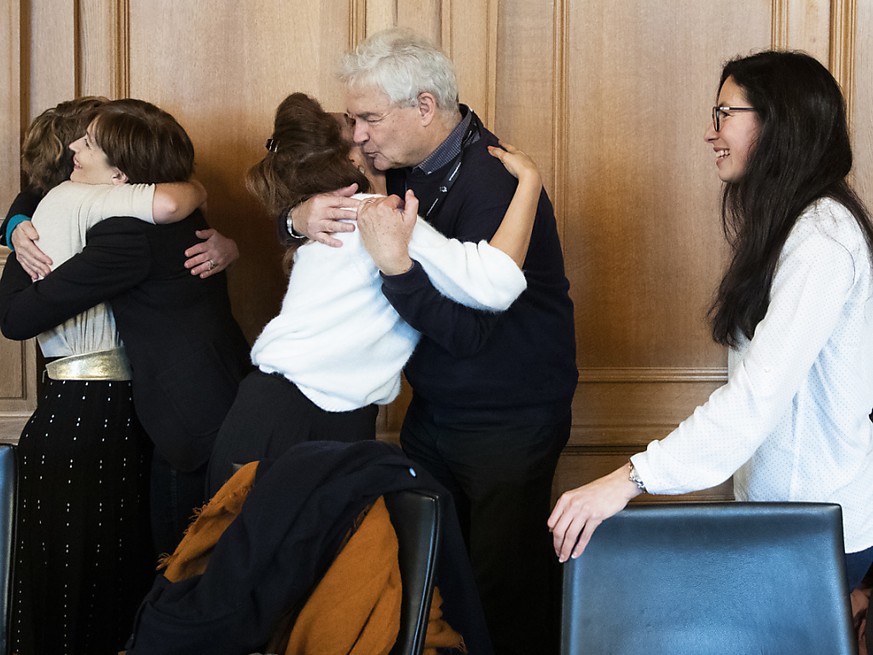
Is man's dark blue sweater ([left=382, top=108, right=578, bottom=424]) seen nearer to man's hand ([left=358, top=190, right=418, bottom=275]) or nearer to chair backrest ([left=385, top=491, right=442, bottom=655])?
man's hand ([left=358, top=190, right=418, bottom=275])

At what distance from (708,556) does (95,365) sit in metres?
1.64

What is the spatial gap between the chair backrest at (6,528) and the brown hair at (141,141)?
102 centimetres

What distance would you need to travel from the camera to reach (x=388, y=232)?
1866 millimetres

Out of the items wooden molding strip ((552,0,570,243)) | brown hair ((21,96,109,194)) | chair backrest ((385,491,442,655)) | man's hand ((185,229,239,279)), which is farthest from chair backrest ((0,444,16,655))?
wooden molding strip ((552,0,570,243))

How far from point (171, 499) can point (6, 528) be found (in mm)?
933

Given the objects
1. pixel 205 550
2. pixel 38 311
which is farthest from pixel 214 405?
pixel 205 550

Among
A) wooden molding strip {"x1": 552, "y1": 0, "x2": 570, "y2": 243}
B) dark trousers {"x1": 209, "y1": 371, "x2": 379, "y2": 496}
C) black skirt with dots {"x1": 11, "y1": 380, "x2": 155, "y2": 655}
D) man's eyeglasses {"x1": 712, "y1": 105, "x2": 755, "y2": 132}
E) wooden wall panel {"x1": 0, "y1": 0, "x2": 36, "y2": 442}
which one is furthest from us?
wooden molding strip {"x1": 552, "y1": 0, "x2": 570, "y2": 243}

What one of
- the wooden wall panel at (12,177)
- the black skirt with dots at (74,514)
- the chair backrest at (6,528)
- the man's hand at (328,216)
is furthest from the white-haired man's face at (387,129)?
the wooden wall panel at (12,177)

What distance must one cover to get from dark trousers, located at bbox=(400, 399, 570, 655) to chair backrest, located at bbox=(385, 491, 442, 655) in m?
0.79

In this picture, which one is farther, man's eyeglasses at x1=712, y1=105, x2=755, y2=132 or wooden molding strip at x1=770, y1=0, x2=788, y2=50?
wooden molding strip at x1=770, y1=0, x2=788, y2=50

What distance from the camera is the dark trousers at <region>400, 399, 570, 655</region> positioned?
2.16 meters

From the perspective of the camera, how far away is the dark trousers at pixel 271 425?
1.96 m

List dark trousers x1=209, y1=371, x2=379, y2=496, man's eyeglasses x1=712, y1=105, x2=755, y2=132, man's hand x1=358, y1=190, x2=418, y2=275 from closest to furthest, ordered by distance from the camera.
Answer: man's eyeglasses x1=712, y1=105, x2=755, y2=132 → man's hand x1=358, y1=190, x2=418, y2=275 → dark trousers x1=209, y1=371, x2=379, y2=496

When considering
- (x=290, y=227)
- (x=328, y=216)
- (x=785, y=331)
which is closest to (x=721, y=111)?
(x=785, y=331)
